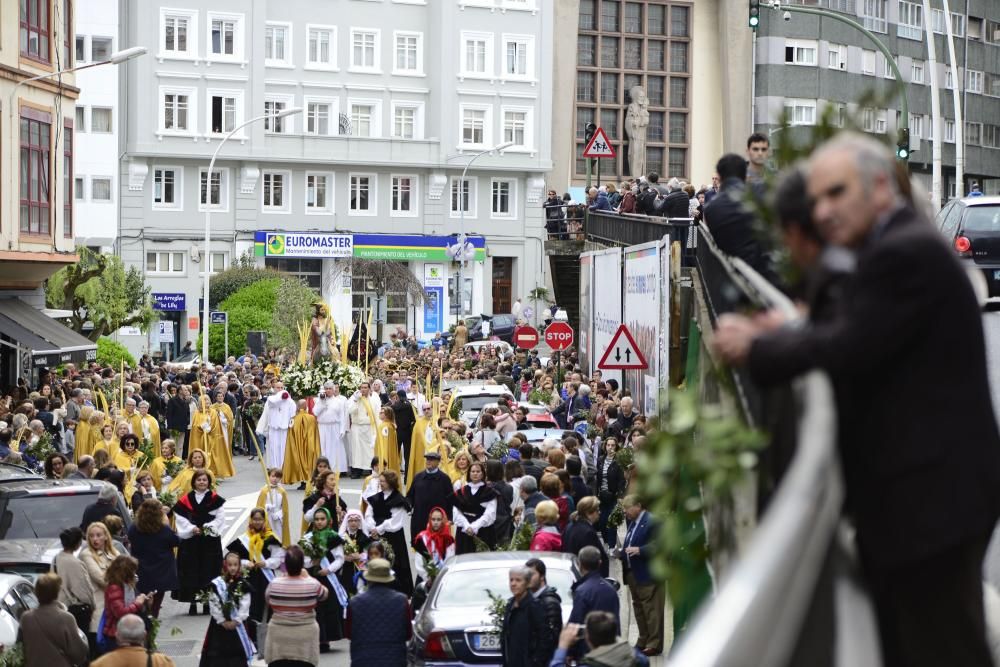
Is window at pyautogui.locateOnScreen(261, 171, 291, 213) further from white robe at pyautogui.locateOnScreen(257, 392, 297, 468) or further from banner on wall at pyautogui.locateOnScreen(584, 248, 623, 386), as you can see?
white robe at pyautogui.locateOnScreen(257, 392, 297, 468)

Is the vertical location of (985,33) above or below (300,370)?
above

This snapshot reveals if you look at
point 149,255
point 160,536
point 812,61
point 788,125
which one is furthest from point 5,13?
point 812,61

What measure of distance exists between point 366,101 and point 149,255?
38.8 ft

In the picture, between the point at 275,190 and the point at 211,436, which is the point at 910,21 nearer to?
the point at 275,190

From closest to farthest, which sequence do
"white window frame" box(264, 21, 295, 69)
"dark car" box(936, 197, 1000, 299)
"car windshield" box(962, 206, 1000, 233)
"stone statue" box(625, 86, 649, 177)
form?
1. "dark car" box(936, 197, 1000, 299)
2. "car windshield" box(962, 206, 1000, 233)
3. "white window frame" box(264, 21, 295, 69)
4. "stone statue" box(625, 86, 649, 177)

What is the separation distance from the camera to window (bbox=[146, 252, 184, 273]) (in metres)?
70.6

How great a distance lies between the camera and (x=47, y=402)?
27.9 meters

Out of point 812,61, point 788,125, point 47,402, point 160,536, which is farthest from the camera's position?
point 812,61

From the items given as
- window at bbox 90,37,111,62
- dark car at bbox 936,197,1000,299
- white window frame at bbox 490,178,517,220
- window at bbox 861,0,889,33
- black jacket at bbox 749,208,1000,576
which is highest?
window at bbox 861,0,889,33

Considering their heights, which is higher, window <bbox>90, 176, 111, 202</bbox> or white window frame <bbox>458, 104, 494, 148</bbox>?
white window frame <bbox>458, 104, 494, 148</bbox>

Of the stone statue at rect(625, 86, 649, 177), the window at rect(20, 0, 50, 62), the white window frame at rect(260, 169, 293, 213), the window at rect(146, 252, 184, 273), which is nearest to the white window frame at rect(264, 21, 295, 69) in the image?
the white window frame at rect(260, 169, 293, 213)

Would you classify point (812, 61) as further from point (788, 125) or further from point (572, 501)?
point (788, 125)

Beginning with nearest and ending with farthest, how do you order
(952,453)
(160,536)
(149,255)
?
(952,453), (160,536), (149,255)

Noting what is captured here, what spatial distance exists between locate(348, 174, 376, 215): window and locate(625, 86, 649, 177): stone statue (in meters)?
14.5
